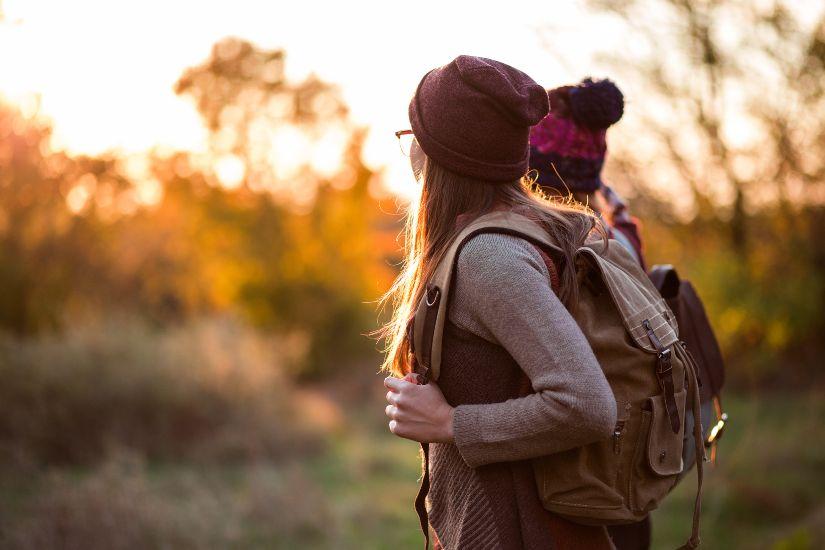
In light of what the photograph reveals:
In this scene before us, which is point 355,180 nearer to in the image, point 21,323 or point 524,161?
point 21,323

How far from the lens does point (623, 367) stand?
152 centimetres

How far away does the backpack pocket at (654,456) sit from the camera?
1531 millimetres

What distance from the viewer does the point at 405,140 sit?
1782 mm

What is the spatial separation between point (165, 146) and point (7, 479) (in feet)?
30.4

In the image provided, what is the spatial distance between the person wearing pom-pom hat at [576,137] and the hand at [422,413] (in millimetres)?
757

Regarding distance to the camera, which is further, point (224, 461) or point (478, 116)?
point (224, 461)

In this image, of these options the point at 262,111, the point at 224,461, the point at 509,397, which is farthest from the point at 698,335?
the point at 262,111

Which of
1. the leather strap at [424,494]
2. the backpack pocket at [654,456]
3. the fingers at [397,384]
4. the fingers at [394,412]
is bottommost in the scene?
the leather strap at [424,494]

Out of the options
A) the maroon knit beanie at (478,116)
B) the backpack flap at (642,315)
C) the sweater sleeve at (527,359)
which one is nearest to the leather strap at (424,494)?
the sweater sleeve at (527,359)

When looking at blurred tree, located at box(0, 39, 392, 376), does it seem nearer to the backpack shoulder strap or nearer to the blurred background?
the blurred background

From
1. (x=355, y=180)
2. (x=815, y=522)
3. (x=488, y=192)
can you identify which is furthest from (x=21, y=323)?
(x=488, y=192)

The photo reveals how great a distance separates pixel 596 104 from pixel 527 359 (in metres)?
0.92

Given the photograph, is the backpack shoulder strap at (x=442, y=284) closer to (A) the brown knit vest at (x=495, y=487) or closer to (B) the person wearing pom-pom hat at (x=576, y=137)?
(A) the brown knit vest at (x=495, y=487)

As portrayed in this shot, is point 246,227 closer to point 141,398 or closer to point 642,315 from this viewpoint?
point 141,398
